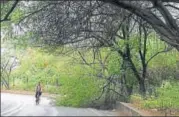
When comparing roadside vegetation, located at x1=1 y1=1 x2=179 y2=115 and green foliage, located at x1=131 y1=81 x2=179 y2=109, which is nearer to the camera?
green foliage, located at x1=131 y1=81 x2=179 y2=109

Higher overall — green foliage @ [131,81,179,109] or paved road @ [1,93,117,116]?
green foliage @ [131,81,179,109]

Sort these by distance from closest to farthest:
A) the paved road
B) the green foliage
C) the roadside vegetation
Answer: the green foliage → the paved road → the roadside vegetation

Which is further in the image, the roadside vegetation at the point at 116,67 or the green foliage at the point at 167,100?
the roadside vegetation at the point at 116,67

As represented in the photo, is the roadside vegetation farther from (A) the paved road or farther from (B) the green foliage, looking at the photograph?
(A) the paved road

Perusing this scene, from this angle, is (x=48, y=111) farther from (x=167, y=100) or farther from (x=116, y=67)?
(x=167, y=100)

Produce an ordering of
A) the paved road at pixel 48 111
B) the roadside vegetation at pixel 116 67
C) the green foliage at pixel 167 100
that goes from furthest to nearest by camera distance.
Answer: the roadside vegetation at pixel 116 67
the paved road at pixel 48 111
the green foliage at pixel 167 100

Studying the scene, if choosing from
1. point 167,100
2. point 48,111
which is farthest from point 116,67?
point 167,100

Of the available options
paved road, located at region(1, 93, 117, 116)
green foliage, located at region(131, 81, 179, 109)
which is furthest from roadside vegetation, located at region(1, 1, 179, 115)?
paved road, located at region(1, 93, 117, 116)

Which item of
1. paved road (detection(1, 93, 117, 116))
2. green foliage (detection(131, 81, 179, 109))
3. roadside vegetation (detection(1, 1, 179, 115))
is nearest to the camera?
green foliage (detection(131, 81, 179, 109))

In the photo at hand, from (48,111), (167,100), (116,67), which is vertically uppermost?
(116,67)

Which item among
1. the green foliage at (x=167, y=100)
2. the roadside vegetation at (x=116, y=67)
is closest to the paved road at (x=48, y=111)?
the green foliage at (x=167, y=100)

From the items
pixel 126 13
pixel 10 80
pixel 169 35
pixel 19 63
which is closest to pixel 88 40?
pixel 126 13

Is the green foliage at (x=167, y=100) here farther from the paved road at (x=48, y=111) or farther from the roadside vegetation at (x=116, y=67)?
the paved road at (x=48, y=111)

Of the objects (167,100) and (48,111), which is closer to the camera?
(167,100)
